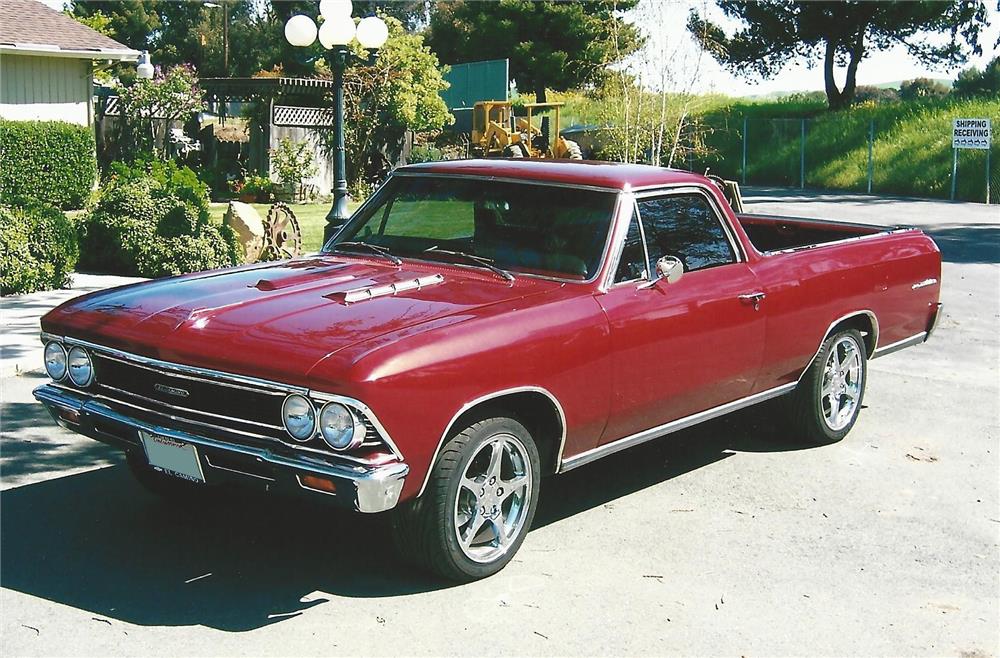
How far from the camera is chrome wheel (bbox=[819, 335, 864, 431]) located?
742cm

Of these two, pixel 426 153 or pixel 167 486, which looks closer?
pixel 167 486

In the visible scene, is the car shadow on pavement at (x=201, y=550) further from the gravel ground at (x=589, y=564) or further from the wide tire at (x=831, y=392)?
the wide tire at (x=831, y=392)

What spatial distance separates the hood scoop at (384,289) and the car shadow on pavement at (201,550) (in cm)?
100

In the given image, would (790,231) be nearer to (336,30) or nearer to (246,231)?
(336,30)

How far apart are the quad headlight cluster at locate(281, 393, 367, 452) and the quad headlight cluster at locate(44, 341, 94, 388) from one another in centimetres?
121

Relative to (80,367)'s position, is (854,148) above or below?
above

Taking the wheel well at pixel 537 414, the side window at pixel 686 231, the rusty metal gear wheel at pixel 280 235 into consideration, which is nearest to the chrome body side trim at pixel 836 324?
the side window at pixel 686 231

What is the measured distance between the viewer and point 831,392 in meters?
7.48

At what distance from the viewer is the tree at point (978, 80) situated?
5157 centimetres

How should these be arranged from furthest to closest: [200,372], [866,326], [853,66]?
[853,66], [866,326], [200,372]

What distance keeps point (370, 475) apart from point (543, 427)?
3.93 feet

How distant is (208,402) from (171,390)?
0.19m

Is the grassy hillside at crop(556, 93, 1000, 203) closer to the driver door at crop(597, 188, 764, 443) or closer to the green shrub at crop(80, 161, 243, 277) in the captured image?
the green shrub at crop(80, 161, 243, 277)

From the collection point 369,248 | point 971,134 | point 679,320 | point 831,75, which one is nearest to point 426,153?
point 971,134
